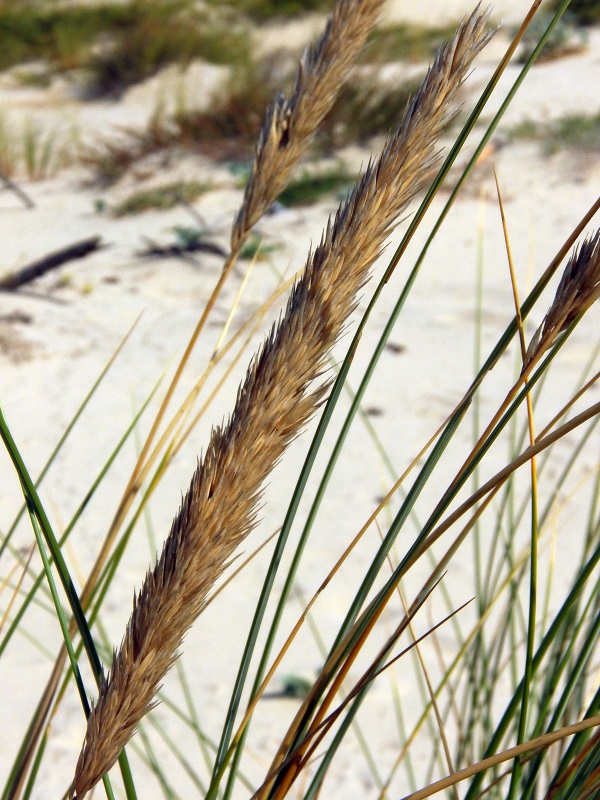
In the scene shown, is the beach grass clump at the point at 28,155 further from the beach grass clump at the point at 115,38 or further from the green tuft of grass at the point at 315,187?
the green tuft of grass at the point at 315,187

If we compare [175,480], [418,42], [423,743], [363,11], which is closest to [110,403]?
[175,480]

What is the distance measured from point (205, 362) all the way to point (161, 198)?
1.66 m

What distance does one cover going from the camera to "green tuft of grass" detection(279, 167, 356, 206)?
4.15m

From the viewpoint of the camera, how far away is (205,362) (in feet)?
9.95

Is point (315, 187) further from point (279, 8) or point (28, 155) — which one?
point (279, 8)

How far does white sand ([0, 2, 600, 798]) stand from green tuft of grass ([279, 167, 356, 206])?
94 millimetres

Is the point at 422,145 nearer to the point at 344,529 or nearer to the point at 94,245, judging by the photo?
the point at 344,529

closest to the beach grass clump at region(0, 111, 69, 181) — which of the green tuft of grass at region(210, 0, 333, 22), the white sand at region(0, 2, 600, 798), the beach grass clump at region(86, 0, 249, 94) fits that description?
the white sand at region(0, 2, 600, 798)

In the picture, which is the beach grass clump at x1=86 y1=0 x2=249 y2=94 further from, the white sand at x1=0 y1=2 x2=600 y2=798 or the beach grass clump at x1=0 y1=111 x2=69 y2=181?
the white sand at x1=0 y1=2 x2=600 y2=798

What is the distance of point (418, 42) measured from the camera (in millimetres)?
6562

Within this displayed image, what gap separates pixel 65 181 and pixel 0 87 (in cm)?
273

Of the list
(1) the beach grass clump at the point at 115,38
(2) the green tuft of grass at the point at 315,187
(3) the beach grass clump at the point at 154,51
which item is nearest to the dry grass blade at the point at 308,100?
(2) the green tuft of grass at the point at 315,187

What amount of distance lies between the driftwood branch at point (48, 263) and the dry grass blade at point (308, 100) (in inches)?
117

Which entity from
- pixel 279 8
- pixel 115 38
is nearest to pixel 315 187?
pixel 115 38
